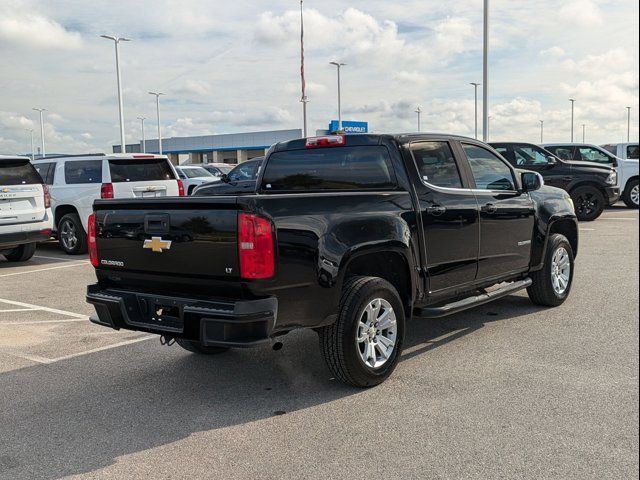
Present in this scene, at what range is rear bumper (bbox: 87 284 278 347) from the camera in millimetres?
3920

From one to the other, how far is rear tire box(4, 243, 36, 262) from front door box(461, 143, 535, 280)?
29.2 ft

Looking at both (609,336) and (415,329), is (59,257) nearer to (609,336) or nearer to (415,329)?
(415,329)

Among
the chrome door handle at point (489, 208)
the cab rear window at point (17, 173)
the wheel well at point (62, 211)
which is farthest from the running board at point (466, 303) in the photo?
the wheel well at point (62, 211)

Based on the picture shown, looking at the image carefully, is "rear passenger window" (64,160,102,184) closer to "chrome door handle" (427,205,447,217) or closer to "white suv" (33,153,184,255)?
"white suv" (33,153,184,255)

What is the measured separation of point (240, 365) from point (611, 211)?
16.7 metres

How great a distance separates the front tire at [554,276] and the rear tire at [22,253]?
8969 millimetres

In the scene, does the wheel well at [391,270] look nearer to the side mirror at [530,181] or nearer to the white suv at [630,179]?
the side mirror at [530,181]

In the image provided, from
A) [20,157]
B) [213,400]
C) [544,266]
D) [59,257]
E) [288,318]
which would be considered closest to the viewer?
[288,318]

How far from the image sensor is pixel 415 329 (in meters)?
6.25

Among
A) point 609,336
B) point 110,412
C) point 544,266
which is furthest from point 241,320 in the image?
point 544,266

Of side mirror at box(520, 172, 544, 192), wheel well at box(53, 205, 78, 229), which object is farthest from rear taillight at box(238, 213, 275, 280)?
wheel well at box(53, 205, 78, 229)

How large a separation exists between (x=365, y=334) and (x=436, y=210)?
4.03 ft

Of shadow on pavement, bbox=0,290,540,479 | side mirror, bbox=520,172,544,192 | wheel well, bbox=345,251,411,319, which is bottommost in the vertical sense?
shadow on pavement, bbox=0,290,540,479

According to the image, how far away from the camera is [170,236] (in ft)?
14.1
